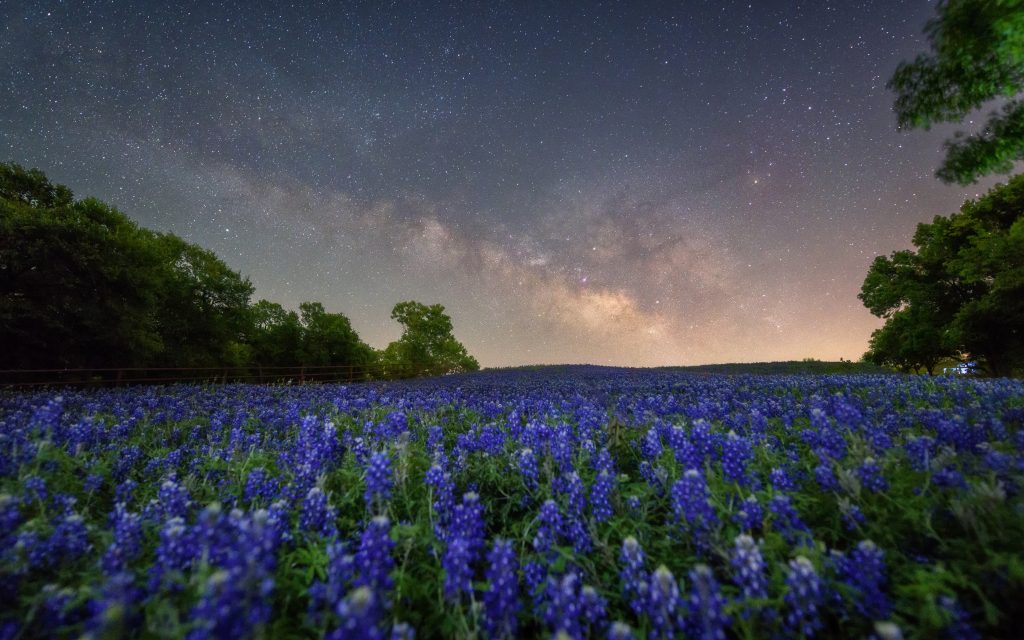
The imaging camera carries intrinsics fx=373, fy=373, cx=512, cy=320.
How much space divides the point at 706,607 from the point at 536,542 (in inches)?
39.2

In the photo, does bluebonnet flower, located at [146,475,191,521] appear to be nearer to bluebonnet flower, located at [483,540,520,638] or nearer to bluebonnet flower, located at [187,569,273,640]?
bluebonnet flower, located at [187,569,273,640]

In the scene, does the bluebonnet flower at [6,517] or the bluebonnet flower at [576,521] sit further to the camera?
the bluebonnet flower at [576,521]

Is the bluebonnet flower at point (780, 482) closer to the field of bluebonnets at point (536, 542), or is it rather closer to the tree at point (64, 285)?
the field of bluebonnets at point (536, 542)

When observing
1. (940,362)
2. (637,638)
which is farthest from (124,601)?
(940,362)

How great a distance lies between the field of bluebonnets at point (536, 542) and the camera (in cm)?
162

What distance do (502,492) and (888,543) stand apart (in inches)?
102

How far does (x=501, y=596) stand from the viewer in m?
1.71

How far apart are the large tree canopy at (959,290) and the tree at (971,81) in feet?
47.3

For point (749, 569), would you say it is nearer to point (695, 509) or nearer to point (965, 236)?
point (695, 509)

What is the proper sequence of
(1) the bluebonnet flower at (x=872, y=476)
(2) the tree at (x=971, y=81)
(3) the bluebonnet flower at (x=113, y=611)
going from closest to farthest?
(3) the bluebonnet flower at (x=113, y=611) → (1) the bluebonnet flower at (x=872, y=476) → (2) the tree at (x=971, y=81)

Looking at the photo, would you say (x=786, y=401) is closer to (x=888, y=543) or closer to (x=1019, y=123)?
(x=888, y=543)

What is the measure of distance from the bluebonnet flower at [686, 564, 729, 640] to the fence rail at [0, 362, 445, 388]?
20.3m

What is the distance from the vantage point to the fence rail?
1733 cm

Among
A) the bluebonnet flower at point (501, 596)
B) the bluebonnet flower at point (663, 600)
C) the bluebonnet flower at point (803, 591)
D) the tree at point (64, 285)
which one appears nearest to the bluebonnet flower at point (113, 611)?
the bluebonnet flower at point (501, 596)
